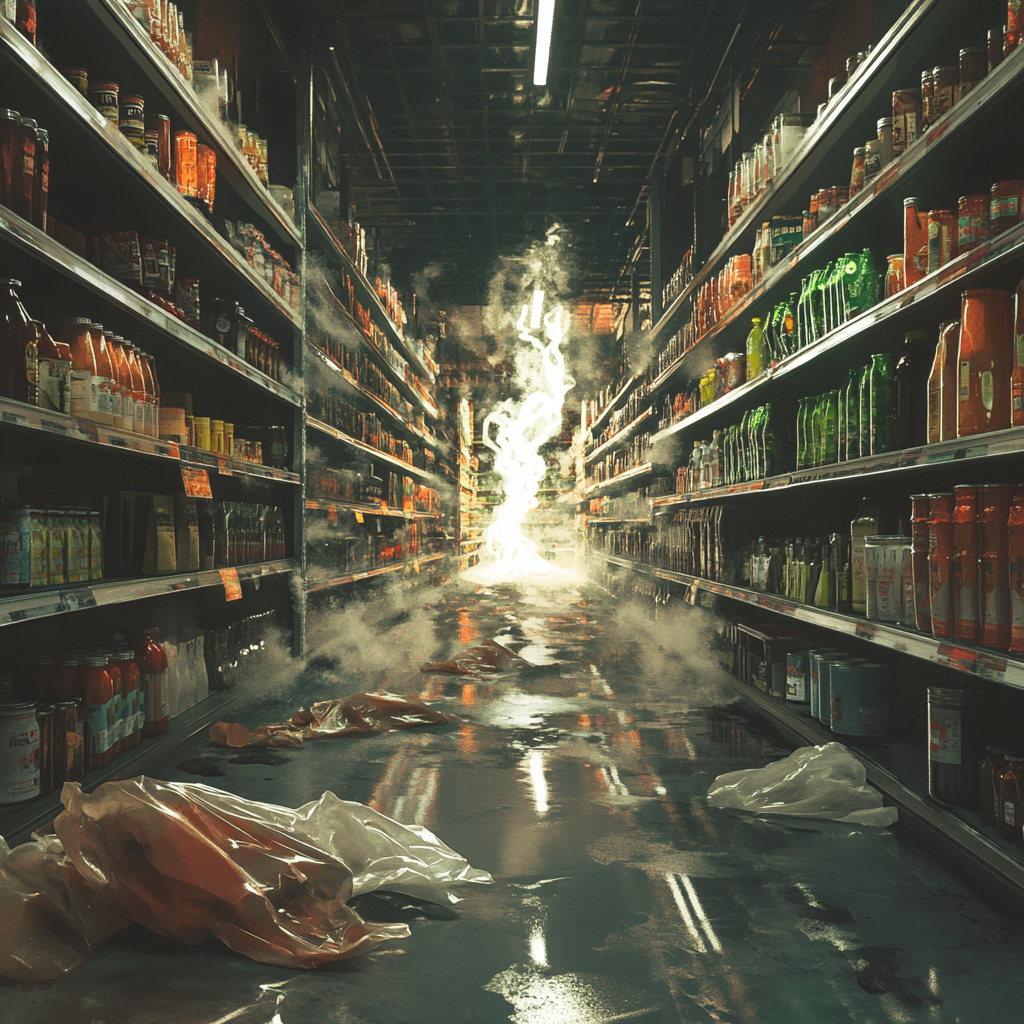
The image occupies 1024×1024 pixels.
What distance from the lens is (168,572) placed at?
3.18 m

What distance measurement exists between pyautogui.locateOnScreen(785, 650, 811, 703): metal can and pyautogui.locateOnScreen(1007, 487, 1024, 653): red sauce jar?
5.40ft

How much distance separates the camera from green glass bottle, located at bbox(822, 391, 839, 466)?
3.20 meters

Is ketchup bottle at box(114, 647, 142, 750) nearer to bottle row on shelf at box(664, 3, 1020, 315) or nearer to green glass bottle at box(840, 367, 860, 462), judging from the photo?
green glass bottle at box(840, 367, 860, 462)

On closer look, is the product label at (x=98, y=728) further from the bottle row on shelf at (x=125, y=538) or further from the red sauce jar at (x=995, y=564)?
the red sauce jar at (x=995, y=564)

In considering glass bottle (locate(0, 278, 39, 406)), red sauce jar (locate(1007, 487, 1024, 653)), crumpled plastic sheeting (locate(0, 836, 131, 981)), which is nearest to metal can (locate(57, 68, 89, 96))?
glass bottle (locate(0, 278, 39, 406))

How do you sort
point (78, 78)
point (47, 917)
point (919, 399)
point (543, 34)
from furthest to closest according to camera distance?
point (543, 34)
point (919, 399)
point (78, 78)
point (47, 917)

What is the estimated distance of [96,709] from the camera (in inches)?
100

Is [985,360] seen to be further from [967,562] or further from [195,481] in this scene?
[195,481]

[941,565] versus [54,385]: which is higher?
[54,385]

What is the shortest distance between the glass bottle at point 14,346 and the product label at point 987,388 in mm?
2340

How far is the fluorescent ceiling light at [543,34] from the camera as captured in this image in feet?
15.5

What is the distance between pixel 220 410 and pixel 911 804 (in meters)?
3.80

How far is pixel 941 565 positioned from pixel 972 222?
2.94ft

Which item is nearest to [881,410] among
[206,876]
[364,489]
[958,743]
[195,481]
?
[958,743]
